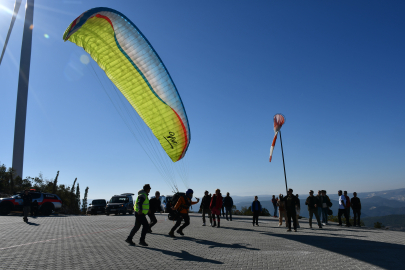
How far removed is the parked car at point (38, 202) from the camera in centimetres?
2020


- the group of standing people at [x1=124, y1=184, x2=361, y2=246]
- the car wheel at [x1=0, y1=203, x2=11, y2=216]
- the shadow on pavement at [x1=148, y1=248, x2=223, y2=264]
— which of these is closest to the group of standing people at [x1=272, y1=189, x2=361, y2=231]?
the group of standing people at [x1=124, y1=184, x2=361, y2=246]

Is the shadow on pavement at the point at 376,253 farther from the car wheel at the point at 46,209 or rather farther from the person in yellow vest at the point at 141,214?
the car wheel at the point at 46,209

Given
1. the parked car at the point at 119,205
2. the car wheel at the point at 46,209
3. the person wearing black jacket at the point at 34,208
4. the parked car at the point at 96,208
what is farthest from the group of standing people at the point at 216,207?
the parked car at the point at 96,208

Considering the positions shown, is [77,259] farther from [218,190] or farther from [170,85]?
[218,190]

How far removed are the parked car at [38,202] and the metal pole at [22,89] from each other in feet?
102

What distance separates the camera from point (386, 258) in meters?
5.77

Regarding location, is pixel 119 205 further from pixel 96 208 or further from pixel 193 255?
pixel 193 255

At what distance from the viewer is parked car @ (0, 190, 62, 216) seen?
2020 cm

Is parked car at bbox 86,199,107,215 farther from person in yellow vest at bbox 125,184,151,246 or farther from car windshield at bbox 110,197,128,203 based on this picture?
person in yellow vest at bbox 125,184,151,246

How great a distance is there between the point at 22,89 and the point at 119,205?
37.1 m

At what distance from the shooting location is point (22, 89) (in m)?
48.3

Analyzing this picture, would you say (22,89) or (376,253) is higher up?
(22,89)

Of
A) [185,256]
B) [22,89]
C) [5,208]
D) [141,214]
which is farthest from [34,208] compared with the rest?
[22,89]

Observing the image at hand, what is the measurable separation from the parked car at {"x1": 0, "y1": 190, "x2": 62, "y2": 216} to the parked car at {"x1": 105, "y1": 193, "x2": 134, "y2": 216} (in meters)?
3.98
